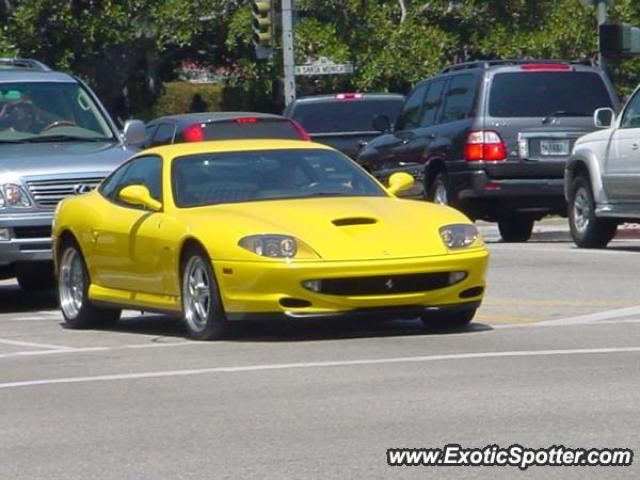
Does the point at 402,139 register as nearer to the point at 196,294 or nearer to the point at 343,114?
the point at 343,114

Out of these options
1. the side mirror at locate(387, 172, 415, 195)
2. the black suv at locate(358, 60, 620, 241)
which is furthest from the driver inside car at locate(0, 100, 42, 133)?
the black suv at locate(358, 60, 620, 241)

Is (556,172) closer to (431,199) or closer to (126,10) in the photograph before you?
(431,199)

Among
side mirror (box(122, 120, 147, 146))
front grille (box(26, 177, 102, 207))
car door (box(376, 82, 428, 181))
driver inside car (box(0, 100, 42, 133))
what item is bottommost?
car door (box(376, 82, 428, 181))

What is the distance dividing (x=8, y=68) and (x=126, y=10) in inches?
934

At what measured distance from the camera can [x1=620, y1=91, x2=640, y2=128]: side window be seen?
66.2 ft

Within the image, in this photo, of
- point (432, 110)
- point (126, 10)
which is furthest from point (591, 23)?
point (432, 110)

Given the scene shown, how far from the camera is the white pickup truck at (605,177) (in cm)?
2012

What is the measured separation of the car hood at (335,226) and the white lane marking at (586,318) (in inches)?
37.0

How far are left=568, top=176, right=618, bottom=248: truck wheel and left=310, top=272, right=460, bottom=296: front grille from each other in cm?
831

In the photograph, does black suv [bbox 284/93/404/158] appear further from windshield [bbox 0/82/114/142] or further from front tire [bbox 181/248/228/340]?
front tire [bbox 181/248/228/340]

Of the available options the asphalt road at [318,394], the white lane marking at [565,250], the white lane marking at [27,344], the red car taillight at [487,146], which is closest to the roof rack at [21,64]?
the asphalt road at [318,394]

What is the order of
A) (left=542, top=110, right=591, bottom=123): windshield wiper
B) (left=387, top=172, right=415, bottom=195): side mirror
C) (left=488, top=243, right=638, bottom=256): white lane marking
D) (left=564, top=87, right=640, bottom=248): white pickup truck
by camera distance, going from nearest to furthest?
(left=387, top=172, right=415, bottom=195): side mirror
(left=564, top=87, right=640, bottom=248): white pickup truck
(left=488, top=243, right=638, bottom=256): white lane marking
(left=542, top=110, right=591, bottom=123): windshield wiper

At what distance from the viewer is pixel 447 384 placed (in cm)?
1057

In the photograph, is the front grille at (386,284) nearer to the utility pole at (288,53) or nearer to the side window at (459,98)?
the side window at (459,98)
